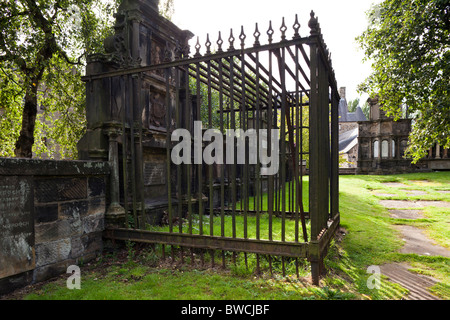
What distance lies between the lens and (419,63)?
7328 millimetres

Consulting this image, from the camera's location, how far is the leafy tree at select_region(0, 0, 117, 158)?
6705 mm

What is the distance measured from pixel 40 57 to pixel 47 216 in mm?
5543

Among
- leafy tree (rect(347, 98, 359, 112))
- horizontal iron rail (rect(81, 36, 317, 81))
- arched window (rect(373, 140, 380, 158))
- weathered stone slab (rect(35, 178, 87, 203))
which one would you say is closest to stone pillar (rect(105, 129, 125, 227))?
weathered stone slab (rect(35, 178, 87, 203))

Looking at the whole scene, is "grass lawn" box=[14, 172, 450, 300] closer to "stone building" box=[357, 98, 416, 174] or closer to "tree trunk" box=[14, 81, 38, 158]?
"tree trunk" box=[14, 81, 38, 158]

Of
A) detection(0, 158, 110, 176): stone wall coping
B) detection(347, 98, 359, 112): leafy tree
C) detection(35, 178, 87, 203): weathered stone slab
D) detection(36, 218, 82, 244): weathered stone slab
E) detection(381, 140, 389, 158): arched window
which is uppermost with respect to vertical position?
detection(347, 98, 359, 112): leafy tree

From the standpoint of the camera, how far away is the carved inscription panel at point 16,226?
117 inches

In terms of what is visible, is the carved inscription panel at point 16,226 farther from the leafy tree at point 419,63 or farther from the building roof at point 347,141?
the building roof at point 347,141

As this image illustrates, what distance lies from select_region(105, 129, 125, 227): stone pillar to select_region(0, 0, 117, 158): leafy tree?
402 centimetres

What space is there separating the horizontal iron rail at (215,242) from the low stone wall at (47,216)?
0.44 meters

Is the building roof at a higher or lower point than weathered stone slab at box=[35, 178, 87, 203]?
higher

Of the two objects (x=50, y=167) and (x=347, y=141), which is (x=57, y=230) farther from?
(x=347, y=141)

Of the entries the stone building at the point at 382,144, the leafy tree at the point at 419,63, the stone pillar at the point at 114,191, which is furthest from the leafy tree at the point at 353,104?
the stone pillar at the point at 114,191
